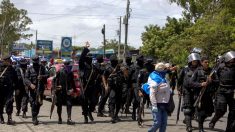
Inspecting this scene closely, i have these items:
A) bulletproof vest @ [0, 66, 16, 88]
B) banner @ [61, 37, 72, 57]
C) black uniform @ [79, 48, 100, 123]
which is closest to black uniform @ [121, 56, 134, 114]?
black uniform @ [79, 48, 100, 123]

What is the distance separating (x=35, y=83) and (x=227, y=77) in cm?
509

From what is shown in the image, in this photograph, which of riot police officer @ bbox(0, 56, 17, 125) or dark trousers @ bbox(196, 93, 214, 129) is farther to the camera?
riot police officer @ bbox(0, 56, 17, 125)

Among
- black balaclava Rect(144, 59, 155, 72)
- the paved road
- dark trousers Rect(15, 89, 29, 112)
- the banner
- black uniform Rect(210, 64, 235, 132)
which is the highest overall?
the banner

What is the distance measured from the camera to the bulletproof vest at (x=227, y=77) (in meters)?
11.0

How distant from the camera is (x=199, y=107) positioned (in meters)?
11.6

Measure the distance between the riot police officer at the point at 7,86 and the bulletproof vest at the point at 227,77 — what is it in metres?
5.44

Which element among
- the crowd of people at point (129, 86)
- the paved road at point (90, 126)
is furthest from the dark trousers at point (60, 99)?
the paved road at point (90, 126)

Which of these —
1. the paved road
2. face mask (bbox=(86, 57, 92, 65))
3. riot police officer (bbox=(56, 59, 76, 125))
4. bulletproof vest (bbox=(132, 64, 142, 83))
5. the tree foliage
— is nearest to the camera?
the paved road

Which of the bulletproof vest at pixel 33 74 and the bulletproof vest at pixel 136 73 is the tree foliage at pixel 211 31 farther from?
the bulletproof vest at pixel 33 74

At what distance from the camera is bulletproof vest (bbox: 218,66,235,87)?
1097 cm

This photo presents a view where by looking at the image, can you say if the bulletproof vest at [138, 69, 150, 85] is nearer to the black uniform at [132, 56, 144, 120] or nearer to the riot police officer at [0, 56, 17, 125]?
the black uniform at [132, 56, 144, 120]

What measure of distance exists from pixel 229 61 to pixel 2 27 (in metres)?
55.4

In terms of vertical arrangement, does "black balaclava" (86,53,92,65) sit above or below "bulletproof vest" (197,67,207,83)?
above

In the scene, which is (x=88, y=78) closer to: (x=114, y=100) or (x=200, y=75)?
(x=114, y=100)
